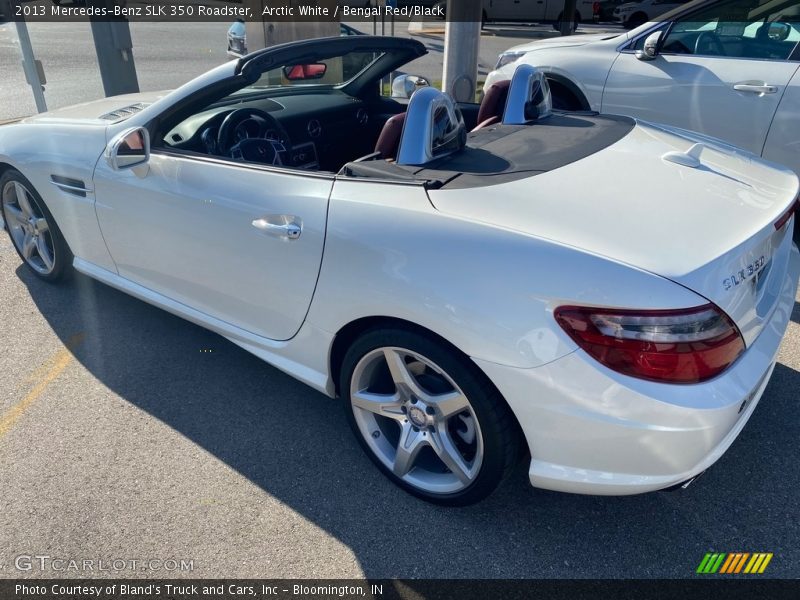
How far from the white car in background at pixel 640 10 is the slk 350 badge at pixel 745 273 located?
869 inches

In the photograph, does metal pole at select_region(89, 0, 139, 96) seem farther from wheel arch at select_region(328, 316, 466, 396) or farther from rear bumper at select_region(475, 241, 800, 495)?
rear bumper at select_region(475, 241, 800, 495)

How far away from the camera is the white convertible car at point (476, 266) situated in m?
1.76

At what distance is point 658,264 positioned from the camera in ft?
5.73

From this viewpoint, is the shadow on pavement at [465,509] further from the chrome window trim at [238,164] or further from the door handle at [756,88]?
the door handle at [756,88]

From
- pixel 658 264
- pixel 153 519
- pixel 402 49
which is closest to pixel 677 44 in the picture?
pixel 402 49

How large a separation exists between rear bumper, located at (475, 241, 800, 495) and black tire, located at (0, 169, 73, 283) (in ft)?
9.49

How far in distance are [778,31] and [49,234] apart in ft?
17.2

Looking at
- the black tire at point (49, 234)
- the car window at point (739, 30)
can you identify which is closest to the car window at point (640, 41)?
the car window at point (739, 30)

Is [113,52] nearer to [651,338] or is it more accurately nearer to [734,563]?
[651,338]

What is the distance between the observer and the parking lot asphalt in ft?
7.05

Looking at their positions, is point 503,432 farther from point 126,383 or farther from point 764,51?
point 764,51

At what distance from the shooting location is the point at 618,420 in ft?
5.78

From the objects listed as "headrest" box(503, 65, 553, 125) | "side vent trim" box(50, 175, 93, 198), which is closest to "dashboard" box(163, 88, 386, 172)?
"side vent trim" box(50, 175, 93, 198)

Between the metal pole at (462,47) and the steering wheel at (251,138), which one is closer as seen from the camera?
the steering wheel at (251,138)
